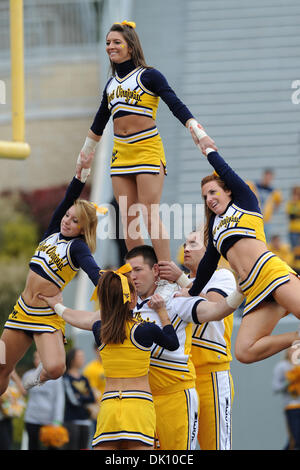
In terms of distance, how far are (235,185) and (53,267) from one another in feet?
4.30

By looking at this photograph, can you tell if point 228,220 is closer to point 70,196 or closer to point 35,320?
point 70,196

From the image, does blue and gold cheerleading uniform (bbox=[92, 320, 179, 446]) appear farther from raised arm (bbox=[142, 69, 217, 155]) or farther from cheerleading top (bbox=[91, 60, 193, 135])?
cheerleading top (bbox=[91, 60, 193, 135])

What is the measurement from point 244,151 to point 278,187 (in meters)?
0.75

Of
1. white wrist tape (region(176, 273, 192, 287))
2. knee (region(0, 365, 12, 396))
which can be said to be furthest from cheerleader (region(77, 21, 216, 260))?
knee (region(0, 365, 12, 396))

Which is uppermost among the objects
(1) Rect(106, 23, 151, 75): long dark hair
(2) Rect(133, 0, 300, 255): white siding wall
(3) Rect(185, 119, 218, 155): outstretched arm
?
(2) Rect(133, 0, 300, 255): white siding wall

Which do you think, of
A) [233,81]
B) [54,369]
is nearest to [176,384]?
[54,369]

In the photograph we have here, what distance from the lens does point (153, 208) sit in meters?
5.64

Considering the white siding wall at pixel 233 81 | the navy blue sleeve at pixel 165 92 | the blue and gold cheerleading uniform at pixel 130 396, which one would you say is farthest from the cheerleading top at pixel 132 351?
the white siding wall at pixel 233 81

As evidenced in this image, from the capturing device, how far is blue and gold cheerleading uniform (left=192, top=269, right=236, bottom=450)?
545 centimetres

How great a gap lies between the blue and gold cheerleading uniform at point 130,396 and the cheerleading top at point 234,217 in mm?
656

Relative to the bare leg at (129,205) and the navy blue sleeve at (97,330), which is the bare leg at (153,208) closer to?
the bare leg at (129,205)

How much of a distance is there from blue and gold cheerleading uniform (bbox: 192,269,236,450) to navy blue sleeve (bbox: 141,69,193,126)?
110 cm

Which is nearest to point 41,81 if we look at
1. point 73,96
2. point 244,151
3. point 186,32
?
point 73,96
